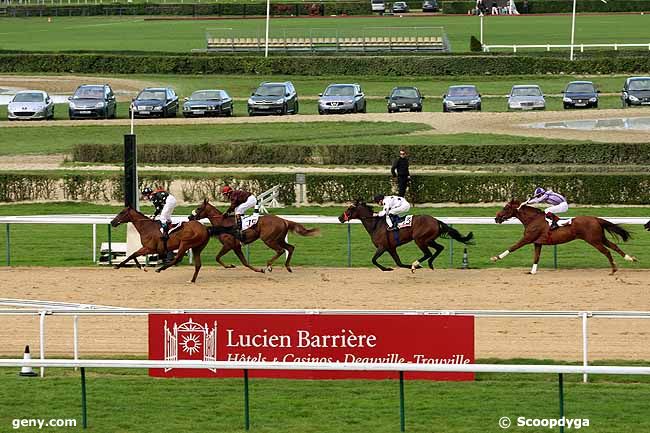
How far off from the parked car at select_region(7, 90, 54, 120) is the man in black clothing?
18.7m

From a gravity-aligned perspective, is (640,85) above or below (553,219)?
above

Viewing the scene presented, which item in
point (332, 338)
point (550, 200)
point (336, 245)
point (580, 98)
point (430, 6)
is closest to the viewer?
point (332, 338)

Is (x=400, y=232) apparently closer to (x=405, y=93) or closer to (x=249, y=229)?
(x=249, y=229)

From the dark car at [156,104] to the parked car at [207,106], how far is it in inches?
19.8

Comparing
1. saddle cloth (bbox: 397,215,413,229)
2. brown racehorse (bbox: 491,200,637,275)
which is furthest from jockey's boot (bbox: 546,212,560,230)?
saddle cloth (bbox: 397,215,413,229)

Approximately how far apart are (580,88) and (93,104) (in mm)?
14709

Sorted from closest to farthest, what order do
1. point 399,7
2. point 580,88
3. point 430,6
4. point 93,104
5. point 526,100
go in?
1. point 93,104
2. point 526,100
3. point 580,88
4. point 430,6
5. point 399,7

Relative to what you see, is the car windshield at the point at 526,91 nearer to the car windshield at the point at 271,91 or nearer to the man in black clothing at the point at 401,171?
the car windshield at the point at 271,91

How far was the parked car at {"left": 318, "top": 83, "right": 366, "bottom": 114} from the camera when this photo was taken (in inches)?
1741

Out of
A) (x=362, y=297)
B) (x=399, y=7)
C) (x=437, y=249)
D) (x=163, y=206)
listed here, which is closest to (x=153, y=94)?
(x=163, y=206)

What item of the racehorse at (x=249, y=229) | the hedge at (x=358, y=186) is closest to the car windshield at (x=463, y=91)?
the hedge at (x=358, y=186)

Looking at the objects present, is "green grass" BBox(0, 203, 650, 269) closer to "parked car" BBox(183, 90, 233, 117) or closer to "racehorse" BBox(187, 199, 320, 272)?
"racehorse" BBox(187, 199, 320, 272)

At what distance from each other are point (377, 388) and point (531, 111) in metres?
30.0

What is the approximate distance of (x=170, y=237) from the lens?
72.1 ft
